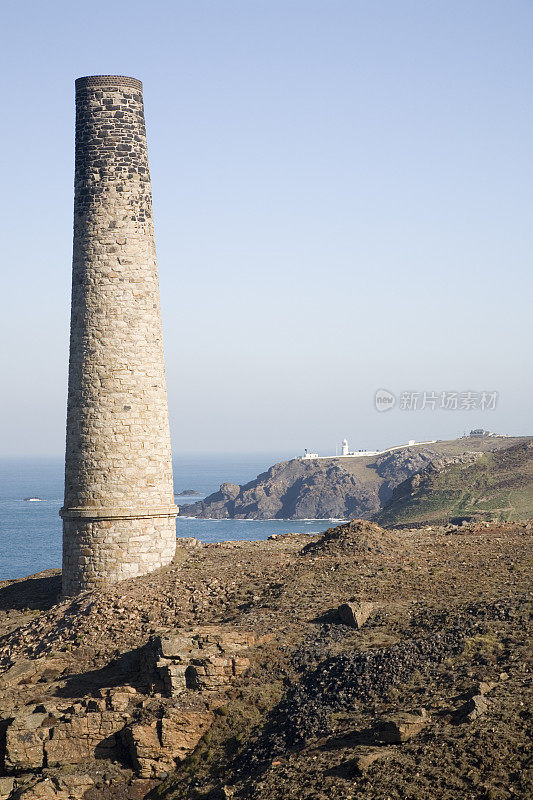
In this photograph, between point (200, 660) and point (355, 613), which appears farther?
point (355, 613)

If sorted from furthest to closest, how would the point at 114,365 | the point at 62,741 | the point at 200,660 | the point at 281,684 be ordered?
the point at 114,365 → the point at 200,660 → the point at 281,684 → the point at 62,741

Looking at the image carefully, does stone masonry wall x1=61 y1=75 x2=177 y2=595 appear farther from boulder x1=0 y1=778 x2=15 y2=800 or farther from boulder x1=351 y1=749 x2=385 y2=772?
boulder x1=351 y1=749 x2=385 y2=772

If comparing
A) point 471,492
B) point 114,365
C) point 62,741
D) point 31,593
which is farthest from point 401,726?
point 471,492

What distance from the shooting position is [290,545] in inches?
1101

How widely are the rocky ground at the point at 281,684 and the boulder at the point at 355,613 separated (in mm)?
53

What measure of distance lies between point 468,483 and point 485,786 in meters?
68.7

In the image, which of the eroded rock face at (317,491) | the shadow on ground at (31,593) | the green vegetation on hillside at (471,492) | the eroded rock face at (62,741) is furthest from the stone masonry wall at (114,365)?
the eroded rock face at (317,491)

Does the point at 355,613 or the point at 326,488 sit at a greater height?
the point at 355,613

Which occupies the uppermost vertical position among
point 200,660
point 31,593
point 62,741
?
point 200,660

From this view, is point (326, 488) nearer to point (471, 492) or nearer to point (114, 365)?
point (471, 492)

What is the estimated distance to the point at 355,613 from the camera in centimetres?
1884

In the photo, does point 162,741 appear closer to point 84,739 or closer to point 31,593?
point 84,739

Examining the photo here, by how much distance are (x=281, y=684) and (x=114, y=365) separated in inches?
380

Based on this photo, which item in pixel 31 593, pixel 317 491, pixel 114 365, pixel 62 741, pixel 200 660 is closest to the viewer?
pixel 62 741
